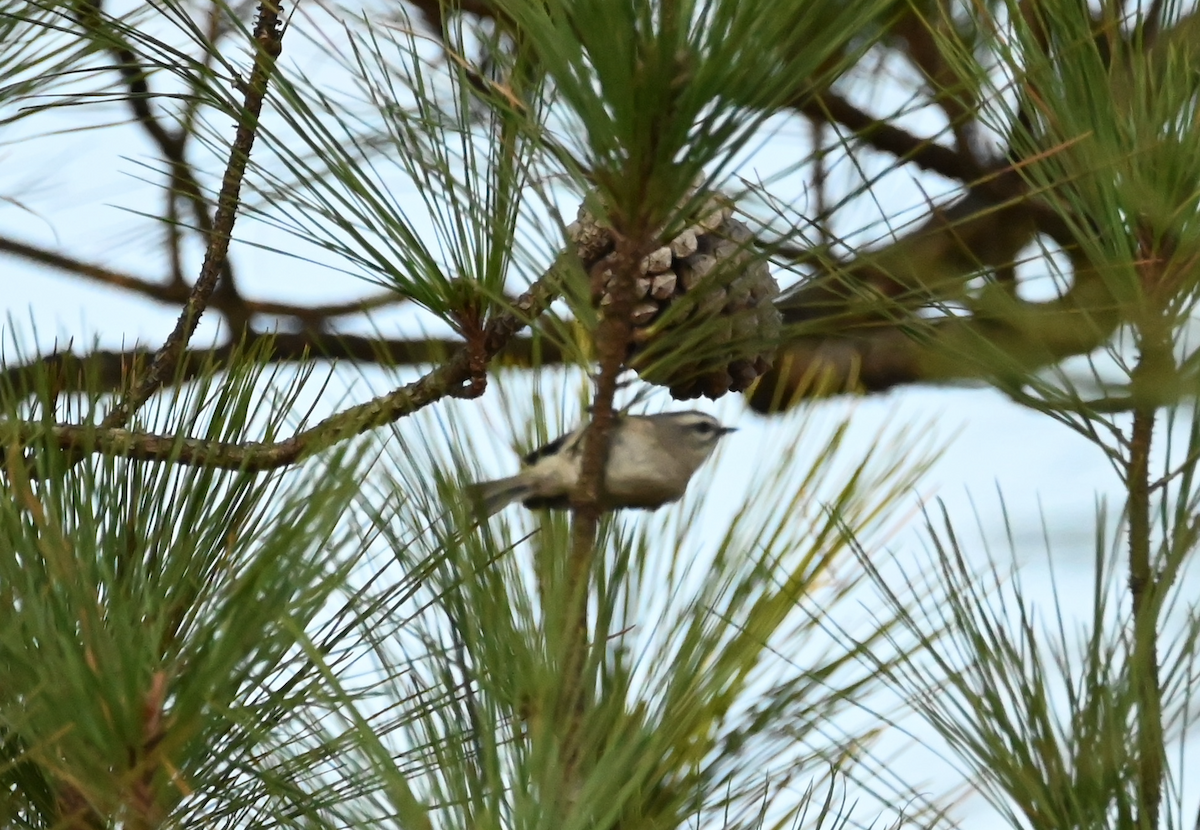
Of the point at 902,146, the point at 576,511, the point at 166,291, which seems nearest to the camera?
the point at 576,511

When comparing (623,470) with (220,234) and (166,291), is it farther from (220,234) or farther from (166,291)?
(166,291)

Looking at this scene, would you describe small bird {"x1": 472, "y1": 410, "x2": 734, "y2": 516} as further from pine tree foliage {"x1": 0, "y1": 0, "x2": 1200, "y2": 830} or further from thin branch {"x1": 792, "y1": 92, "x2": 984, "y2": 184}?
thin branch {"x1": 792, "y1": 92, "x2": 984, "y2": 184}

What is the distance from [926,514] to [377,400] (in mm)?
312

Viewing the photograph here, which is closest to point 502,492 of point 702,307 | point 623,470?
point 623,470

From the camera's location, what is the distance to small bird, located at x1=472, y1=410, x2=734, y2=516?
85 cm

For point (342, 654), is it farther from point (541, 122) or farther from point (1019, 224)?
point (1019, 224)

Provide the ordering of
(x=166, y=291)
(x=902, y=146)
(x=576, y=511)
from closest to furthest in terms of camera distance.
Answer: (x=576, y=511)
(x=902, y=146)
(x=166, y=291)

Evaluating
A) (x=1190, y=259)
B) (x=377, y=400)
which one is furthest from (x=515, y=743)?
(x=1190, y=259)

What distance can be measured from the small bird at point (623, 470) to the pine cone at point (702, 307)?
0.03 m

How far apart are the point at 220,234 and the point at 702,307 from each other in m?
0.32

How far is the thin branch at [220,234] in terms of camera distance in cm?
89

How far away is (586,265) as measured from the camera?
2.79ft

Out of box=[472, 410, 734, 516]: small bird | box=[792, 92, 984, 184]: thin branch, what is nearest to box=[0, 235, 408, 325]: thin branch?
box=[792, 92, 984, 184]: thin branch

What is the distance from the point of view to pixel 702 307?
0.77 meters
